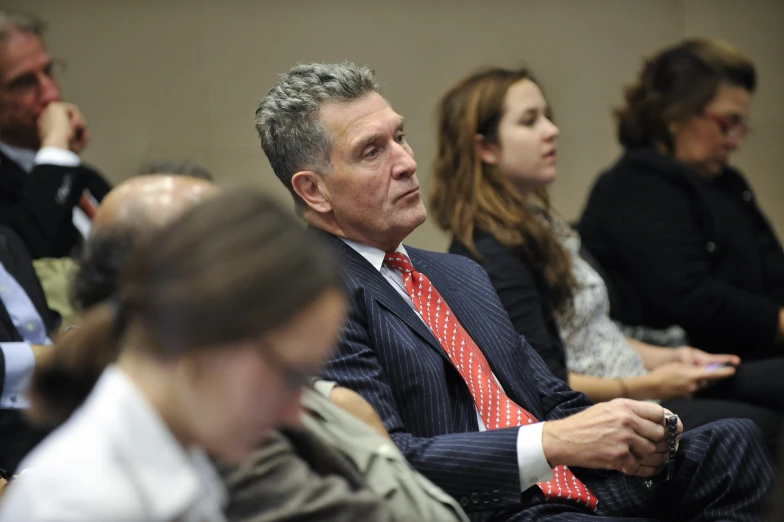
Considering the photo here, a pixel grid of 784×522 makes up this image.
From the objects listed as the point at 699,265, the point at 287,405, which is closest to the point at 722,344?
the point at 699,265

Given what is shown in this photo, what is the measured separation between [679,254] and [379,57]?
210 centimetres

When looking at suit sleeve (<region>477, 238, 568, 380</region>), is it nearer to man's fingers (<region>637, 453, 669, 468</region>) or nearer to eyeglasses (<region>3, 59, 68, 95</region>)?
man's fingers (<region>637, 453, 669, 468</region>)

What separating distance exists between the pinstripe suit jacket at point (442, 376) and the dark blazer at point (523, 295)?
0.29 m

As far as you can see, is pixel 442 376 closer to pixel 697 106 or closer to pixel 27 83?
pixel 697 106

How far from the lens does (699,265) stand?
3.38 meters

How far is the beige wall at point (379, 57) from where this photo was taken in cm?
461

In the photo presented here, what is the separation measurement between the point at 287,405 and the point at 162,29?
3864mm

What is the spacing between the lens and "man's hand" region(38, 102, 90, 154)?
3.38 meters

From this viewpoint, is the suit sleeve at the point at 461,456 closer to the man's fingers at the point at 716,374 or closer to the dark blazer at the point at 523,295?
the dark blazer at the point at 523,295

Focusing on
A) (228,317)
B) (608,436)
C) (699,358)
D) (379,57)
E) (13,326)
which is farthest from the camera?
(379,57)

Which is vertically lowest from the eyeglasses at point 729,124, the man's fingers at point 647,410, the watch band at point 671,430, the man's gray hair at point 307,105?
the watch band at point 671,430

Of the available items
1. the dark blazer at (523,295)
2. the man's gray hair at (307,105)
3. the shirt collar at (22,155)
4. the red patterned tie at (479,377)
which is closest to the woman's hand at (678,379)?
the dark blazer at (523,295)

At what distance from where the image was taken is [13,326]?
266 centimetres

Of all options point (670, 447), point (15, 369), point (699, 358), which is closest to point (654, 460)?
point (670, 447)
